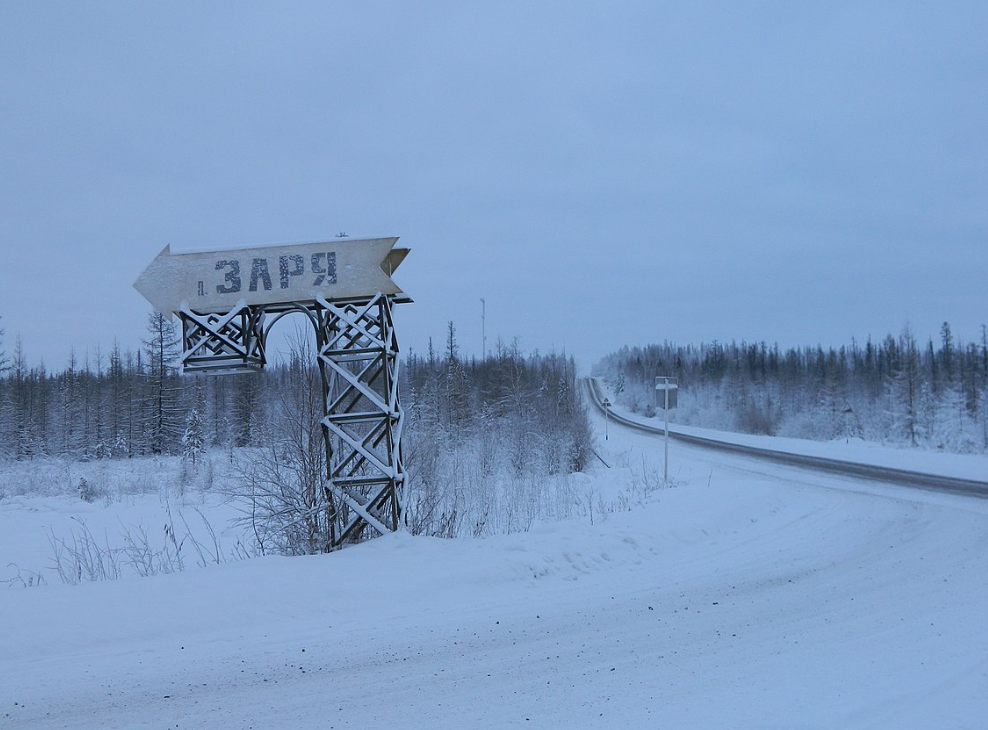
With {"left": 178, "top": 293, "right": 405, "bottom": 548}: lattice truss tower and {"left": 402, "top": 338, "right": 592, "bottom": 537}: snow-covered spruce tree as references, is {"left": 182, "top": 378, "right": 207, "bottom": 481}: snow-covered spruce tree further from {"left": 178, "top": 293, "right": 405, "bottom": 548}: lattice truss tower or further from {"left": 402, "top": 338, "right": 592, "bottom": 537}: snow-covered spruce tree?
{"left": 178, "top": 293, "right": 405, "bottom": 548}: lattice truss tower

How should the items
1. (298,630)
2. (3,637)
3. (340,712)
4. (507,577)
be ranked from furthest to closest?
1. (507,577)
2. (298,630)
3. (3,637)
4. (340,712)

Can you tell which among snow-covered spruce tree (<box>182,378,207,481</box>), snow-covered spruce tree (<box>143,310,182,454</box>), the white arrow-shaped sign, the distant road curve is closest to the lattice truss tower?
the white arrow-shaped sign

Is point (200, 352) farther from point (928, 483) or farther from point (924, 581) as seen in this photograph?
point (928, 483)

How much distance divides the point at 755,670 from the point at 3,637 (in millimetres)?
6129

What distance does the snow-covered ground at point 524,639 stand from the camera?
428 centimetres

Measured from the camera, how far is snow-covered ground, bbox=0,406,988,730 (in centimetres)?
428

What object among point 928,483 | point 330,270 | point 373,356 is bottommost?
point 928,483

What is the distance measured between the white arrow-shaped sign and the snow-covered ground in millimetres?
3435

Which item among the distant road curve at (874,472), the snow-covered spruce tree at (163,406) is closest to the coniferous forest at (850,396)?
the distant road curve at (874,472)

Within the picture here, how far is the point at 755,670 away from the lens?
4.91 m

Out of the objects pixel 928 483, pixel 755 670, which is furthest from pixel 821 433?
pixel 755 670

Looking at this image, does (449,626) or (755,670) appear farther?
(449,626)

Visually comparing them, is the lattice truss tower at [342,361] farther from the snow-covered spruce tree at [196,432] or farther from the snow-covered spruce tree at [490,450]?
the snow-covered spruce tree at [196,432]

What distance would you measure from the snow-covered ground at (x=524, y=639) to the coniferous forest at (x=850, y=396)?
115 feet
